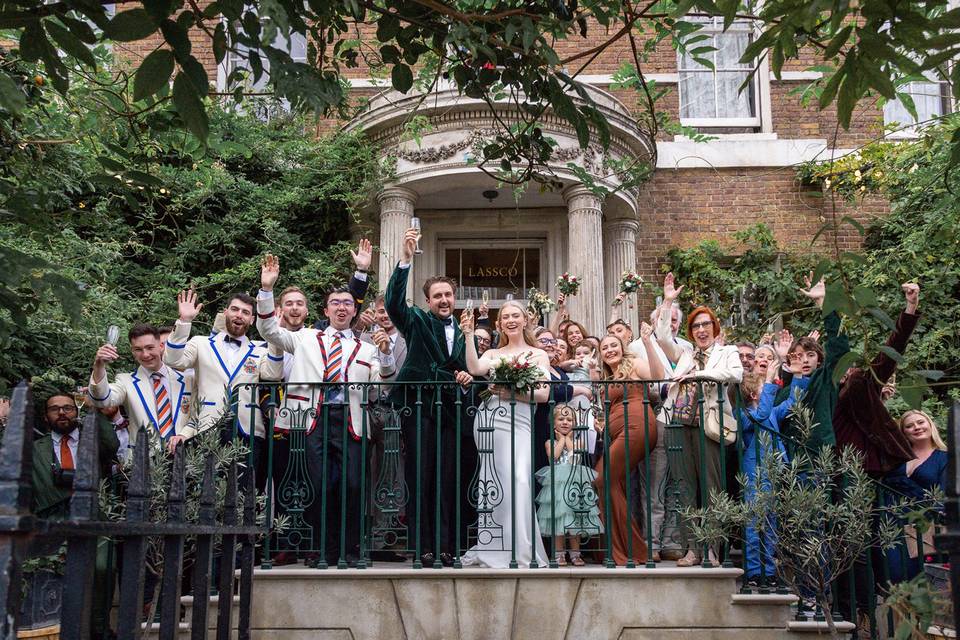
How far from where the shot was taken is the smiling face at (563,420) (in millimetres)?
6641

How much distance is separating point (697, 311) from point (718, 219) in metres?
6.20

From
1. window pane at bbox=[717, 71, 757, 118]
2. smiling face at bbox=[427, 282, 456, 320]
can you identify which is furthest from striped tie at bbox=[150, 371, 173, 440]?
window pane at bbox=[717, 71, 757, 118]

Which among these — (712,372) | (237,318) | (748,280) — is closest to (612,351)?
(712,372)

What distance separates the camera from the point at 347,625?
5.57m

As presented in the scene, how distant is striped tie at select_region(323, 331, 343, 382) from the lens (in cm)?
646

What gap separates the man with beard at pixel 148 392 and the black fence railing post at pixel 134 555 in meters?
3.81

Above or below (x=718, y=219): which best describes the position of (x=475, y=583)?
below

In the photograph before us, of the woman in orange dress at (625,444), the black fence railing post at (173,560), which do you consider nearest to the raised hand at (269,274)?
the woman in orange dress at (625,444)

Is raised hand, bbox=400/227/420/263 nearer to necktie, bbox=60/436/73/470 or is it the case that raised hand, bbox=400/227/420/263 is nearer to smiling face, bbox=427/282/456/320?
smiling face, bbox=427/282/456/320

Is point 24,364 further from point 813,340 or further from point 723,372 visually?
point 813,340

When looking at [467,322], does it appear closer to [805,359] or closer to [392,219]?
[805,359]

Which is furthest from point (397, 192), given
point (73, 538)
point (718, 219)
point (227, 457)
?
point (73, 538)

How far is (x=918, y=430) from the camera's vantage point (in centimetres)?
649

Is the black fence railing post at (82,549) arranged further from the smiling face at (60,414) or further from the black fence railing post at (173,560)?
the smiling face at (60,414)
